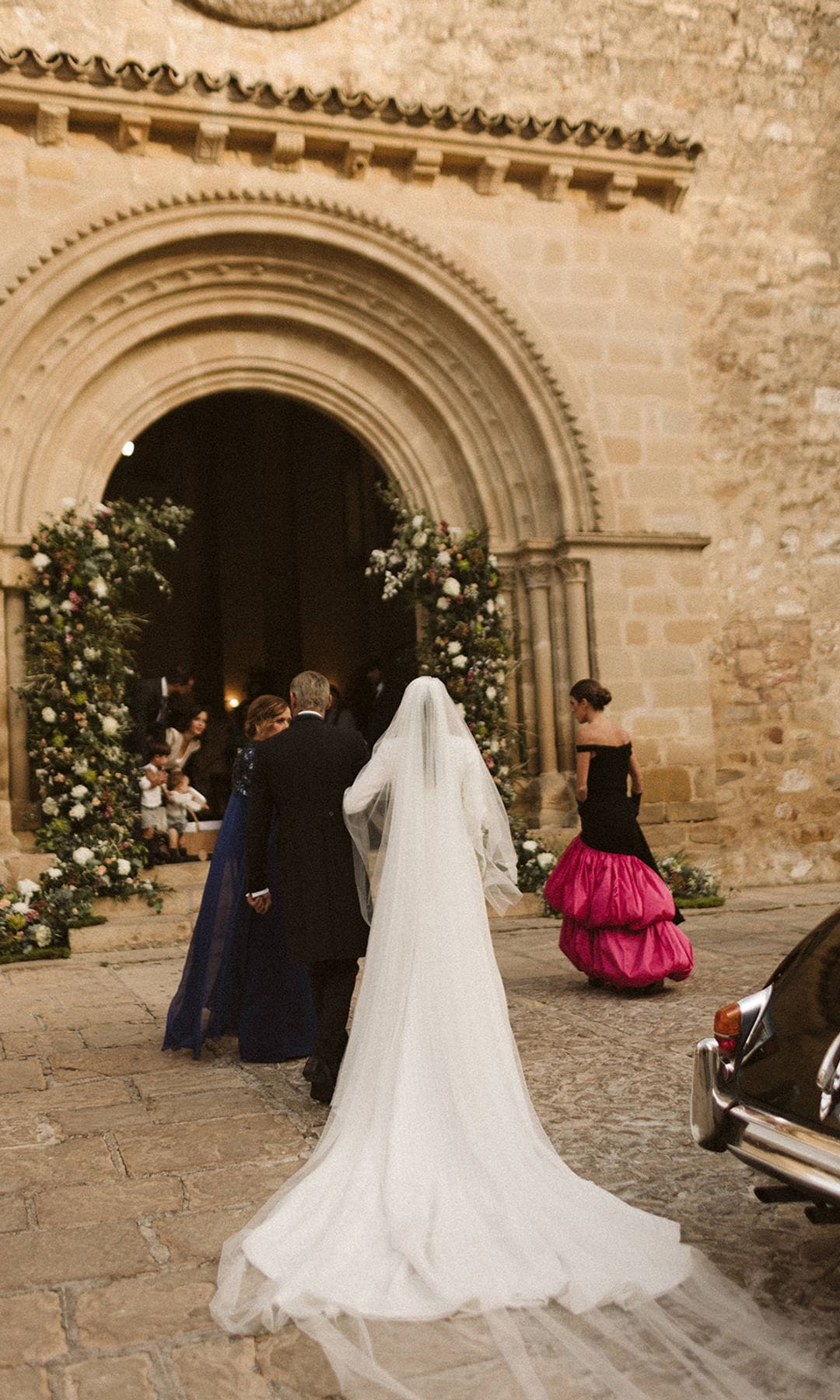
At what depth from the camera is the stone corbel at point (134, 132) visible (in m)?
9.33

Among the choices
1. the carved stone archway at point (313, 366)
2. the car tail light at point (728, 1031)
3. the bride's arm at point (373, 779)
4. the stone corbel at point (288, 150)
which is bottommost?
the car tail light at point (728, 1031)

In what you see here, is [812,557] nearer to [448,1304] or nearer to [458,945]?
[458,945]

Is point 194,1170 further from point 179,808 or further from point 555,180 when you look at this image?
point 555,180

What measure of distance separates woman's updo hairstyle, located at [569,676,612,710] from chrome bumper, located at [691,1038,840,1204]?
3639mm

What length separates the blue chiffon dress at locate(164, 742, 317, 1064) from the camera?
528cm

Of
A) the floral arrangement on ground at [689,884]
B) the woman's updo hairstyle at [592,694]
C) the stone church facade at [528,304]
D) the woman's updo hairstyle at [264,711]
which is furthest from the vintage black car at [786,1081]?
the stone church facade at [528,304]

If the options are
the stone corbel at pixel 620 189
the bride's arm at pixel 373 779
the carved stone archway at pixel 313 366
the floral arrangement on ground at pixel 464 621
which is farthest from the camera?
the stone corbel at pixel 620 189

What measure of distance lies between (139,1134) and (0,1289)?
1261 mm

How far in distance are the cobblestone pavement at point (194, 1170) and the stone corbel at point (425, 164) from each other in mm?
6788

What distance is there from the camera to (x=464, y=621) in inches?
408

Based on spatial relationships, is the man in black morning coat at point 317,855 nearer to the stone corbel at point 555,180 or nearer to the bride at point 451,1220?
the bride at point 451,1220

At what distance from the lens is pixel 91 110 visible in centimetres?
928

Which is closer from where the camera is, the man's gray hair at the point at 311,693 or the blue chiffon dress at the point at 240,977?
the man's gray hair at the point at 311,693

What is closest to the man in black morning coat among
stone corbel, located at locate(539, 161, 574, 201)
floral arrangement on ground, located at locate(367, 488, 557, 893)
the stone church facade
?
the stone church facade
